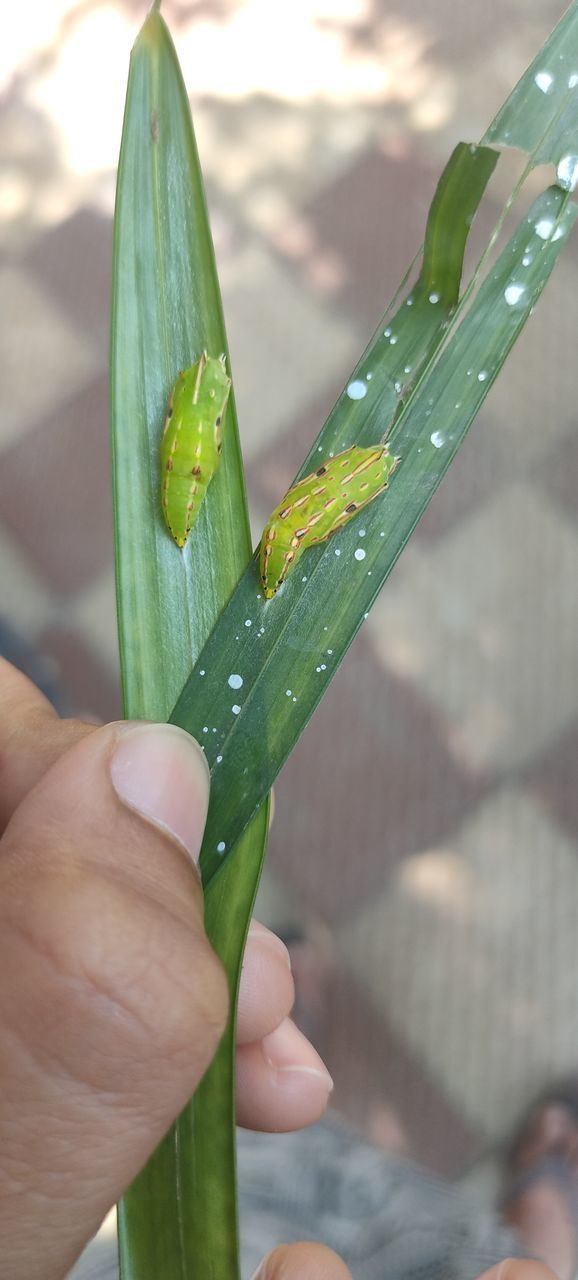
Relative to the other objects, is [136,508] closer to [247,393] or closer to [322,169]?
[247,393]

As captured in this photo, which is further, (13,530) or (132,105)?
(13,530)

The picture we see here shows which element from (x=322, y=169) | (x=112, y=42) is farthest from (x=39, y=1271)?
(x=112, y=42)

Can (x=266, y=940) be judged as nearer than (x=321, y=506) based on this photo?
No

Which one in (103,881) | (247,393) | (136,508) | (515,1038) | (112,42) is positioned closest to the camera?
(103,881)

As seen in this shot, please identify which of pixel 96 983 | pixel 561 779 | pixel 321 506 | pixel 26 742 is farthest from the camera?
pixel 561 779

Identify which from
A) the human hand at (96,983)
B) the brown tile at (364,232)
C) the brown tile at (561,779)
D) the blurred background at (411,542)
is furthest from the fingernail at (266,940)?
the brown tile at (364,232)

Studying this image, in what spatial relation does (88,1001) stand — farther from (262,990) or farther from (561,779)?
(561,779)

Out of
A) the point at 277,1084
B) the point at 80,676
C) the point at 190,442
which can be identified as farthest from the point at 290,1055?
the point at 80,676
